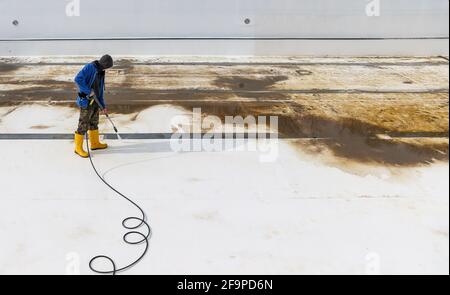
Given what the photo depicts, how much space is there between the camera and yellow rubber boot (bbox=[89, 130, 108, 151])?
5.53 m

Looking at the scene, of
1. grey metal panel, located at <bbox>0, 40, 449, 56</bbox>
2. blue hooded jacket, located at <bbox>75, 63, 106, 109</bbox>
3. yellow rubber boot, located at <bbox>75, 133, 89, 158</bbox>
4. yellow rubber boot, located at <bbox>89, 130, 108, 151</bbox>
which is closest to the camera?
blue hooded jacket, located at <bbox>75, 63, 106, 109</bbox>

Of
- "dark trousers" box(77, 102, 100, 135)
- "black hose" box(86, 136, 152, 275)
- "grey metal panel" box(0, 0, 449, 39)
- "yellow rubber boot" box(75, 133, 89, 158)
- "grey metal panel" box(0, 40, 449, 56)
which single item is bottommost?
"black hose" box(86, 136, 152, 275)

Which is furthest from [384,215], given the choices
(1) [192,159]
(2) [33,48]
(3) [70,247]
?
(2) [33,48]

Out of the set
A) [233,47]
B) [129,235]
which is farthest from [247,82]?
[129,235]

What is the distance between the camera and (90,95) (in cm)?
512

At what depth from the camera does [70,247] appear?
364 centimetres

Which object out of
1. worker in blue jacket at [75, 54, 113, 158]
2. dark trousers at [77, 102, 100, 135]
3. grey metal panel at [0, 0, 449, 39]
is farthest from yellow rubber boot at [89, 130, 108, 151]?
grey metal panel at [0, 0, 449, 39]

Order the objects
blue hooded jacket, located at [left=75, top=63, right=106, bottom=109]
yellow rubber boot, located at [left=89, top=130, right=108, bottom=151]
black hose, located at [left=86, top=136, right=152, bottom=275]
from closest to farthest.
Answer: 1. black hose, located at [left=86, top=136, right=152, bottom=275]
2. blue hooded jacket, located at [left=75, top=63, right=106, bottom=109]
3. yellow rubber boot, located at [left=89, top=130, right=108, bottom=151]

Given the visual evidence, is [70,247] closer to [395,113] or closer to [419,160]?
[419,160]

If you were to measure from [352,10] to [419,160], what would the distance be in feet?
23.4

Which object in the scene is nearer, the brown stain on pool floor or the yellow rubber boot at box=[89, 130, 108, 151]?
the yellow rubber boot at box=[89, 130, 108, 151]

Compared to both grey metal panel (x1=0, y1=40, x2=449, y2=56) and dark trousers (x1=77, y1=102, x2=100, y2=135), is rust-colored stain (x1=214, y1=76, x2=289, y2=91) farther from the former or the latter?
dark trousers (x1=77, y1=102, x2=100, y2=135)

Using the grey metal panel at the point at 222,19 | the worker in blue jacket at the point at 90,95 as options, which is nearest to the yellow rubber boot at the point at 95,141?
the worker in blue jacket at the point at 90,95

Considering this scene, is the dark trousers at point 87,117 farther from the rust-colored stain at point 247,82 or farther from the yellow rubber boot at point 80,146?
the rust-colored stain at point 247,82
